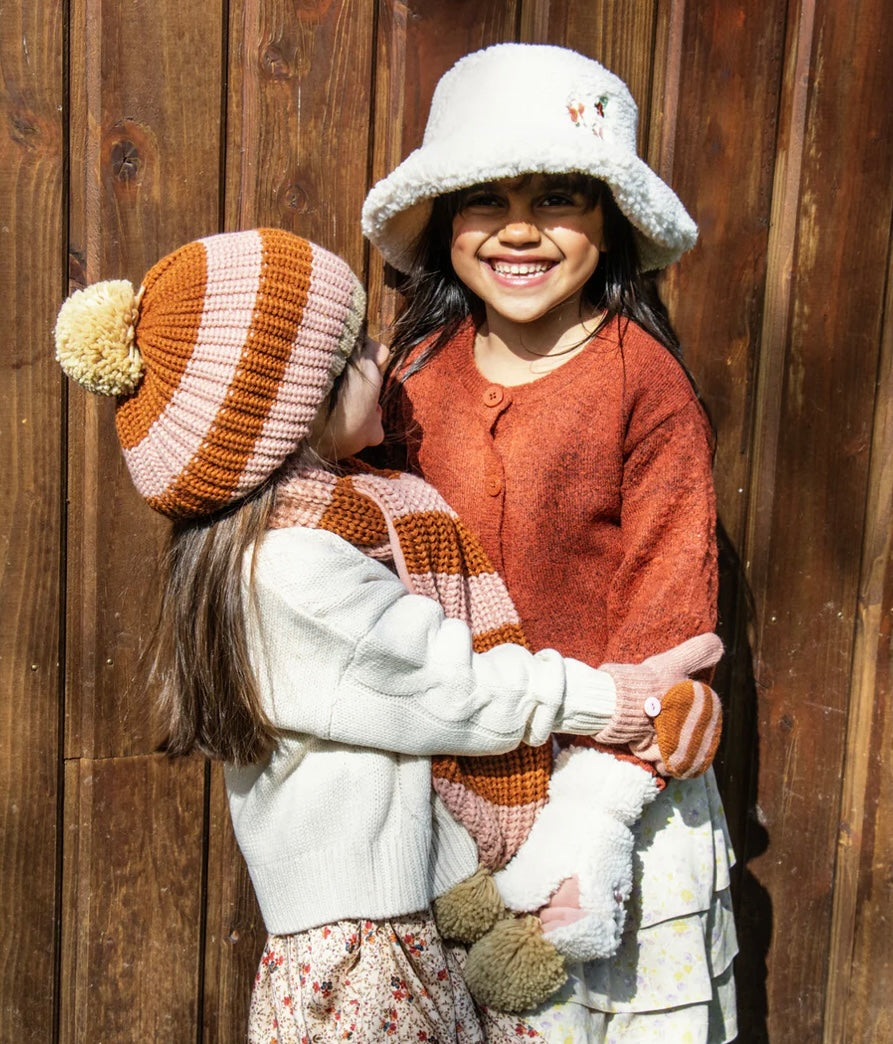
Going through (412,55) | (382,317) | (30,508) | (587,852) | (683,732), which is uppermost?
(412,55)

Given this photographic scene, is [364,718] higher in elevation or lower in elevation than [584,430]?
lower

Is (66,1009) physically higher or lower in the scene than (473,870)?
lower

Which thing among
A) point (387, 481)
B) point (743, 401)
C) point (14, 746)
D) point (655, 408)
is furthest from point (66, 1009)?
point (743, 401)

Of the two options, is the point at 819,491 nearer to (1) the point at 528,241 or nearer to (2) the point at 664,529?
(2) the point at 664,529

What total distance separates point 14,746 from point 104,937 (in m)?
0.37

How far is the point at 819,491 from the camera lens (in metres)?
2.27

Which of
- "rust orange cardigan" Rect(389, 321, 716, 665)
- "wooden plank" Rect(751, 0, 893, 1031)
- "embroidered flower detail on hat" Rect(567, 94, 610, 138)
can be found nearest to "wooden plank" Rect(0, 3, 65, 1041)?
"rust orange cardigan" Rect(389, 321, 716, 665)

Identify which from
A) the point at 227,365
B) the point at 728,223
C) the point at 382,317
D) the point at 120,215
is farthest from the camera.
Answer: the point at 728,223

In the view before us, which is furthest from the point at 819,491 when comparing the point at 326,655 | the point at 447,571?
the point at 326,655

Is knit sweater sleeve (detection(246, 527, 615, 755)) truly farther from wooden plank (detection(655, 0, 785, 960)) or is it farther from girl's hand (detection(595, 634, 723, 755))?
wooden plank (detection(655, 0, 785, 960))

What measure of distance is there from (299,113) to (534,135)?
473 millimetres

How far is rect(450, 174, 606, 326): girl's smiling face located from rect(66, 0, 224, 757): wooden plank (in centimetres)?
43

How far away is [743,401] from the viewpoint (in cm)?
221

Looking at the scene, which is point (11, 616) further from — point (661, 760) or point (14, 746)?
point (661, 760)
